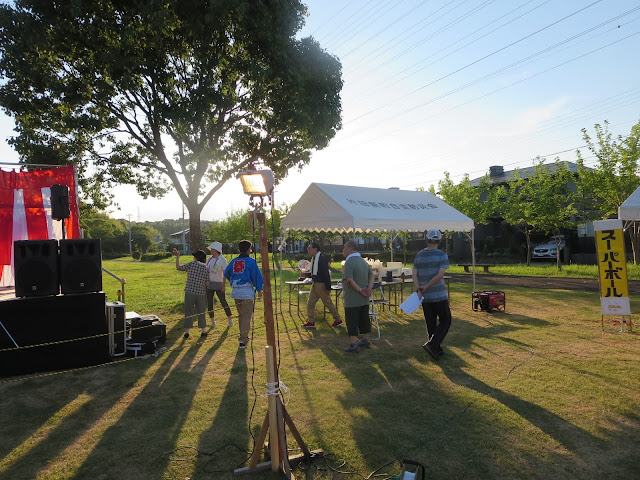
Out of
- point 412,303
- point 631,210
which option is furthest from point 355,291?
point 631,210

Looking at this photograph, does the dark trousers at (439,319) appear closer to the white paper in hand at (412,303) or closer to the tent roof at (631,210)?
the white paper in hand at (412,303)

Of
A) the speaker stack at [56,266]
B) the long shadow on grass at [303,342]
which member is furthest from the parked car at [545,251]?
the speaker stack at [56,266]

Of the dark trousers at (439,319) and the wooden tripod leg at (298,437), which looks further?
the dark trousers at (439,319)

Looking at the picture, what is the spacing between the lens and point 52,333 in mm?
5645

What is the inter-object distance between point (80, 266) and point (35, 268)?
51 cm

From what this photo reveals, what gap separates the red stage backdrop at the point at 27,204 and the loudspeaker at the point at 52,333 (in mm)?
2020

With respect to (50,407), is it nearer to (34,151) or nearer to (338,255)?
(34,151)

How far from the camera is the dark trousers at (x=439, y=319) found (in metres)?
5.76

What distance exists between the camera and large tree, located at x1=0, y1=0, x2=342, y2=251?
1012 centimetres

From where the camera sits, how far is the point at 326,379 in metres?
5.20

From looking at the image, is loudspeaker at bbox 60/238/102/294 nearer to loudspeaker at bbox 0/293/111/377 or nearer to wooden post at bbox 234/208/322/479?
loudspeaker at bbox 0/293/111/377

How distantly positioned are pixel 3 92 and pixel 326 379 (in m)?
11.3

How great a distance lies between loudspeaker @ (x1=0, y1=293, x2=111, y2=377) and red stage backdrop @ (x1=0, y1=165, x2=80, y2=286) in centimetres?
202

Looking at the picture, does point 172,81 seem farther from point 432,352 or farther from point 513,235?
point 513,235
